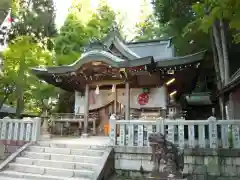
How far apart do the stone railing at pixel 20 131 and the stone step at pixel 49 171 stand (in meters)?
1.36

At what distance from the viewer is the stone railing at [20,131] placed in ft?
28.1

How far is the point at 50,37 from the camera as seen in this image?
17328 millimetres

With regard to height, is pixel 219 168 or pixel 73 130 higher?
pixel 73 130

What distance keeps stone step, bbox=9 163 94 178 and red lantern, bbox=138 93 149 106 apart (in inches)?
256

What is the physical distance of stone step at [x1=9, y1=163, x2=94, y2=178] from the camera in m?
6.55

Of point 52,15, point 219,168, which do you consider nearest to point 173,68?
point 219,168

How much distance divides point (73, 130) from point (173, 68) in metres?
6.71

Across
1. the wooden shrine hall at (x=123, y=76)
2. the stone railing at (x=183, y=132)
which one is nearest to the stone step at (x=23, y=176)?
the stone railing at (x=183, y=132)

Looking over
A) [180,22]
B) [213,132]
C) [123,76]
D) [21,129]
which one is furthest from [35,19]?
[213,132]

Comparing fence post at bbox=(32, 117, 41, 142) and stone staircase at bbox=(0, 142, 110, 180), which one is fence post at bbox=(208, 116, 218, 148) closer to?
stone staircase at bbox=(0, 142, 110, 180)

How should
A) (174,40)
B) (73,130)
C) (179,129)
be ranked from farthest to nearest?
(174,40) → (73,130) → (179,129)

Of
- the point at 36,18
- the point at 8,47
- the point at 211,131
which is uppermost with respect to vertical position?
the point at 36,18

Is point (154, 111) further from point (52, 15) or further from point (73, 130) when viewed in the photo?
point (52, 15)

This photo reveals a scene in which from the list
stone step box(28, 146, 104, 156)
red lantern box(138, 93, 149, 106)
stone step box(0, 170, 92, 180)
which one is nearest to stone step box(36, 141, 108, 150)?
stone step box(28, 146, 104, 156)
